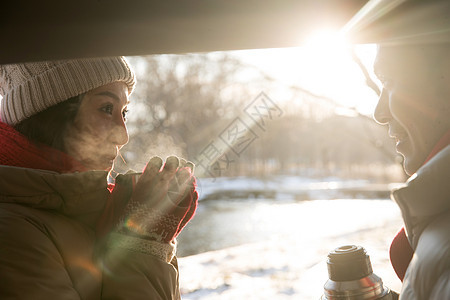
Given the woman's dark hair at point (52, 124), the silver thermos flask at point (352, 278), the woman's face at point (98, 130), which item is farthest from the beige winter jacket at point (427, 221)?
the woman's dark hair at point (52, 124)

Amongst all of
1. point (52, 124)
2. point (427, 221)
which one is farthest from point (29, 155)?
point (427, 221)

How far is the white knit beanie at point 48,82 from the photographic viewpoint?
4.17 feet

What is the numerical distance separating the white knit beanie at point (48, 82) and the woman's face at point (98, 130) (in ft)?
0.13

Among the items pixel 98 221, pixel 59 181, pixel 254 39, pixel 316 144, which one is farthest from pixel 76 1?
pixel 316 144

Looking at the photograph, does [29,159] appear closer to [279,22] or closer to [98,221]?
[98,221]

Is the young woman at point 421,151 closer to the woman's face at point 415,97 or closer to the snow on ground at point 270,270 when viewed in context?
the woman's face at point 415,97

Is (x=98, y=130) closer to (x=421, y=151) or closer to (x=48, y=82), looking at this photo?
(x=48, y=82)

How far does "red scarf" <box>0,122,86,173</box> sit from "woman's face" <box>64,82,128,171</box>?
1.2 inches

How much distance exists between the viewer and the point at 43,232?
103 cm

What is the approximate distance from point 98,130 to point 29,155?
202 millimetres

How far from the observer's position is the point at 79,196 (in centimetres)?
112

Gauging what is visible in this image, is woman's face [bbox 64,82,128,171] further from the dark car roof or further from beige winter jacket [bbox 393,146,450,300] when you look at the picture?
beige winter jacket [bbox 393,146,450,300]

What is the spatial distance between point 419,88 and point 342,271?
47 centimetres

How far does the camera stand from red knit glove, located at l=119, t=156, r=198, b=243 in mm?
1122
